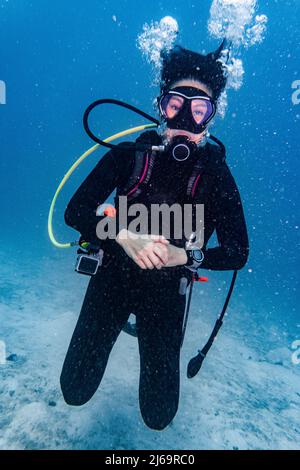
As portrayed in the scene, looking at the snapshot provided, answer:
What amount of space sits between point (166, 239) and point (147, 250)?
0.54m

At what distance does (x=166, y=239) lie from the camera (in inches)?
109

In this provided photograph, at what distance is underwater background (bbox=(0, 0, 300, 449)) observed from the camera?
379cm

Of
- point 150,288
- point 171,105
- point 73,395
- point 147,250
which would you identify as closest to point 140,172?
point 171,105

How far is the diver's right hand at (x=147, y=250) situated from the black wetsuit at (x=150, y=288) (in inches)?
21.3

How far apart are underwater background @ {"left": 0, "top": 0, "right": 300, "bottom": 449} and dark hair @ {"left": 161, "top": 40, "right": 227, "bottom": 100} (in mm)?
835

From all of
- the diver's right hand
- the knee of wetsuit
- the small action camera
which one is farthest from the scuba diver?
the diver's right hand

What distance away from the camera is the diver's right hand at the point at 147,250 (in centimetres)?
226

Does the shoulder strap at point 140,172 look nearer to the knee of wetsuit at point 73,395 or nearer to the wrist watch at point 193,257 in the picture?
the wrist watch at point 193,257

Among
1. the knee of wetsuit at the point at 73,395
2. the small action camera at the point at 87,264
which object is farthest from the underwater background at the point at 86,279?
the small action camera at the point at 87,264

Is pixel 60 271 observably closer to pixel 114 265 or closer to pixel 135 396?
pixel 135 396

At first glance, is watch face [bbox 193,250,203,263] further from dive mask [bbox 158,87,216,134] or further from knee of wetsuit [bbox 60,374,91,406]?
knee of wetsuit [bbox 60,374,91,406]

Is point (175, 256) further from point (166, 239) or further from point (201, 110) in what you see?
point (201, 110)
